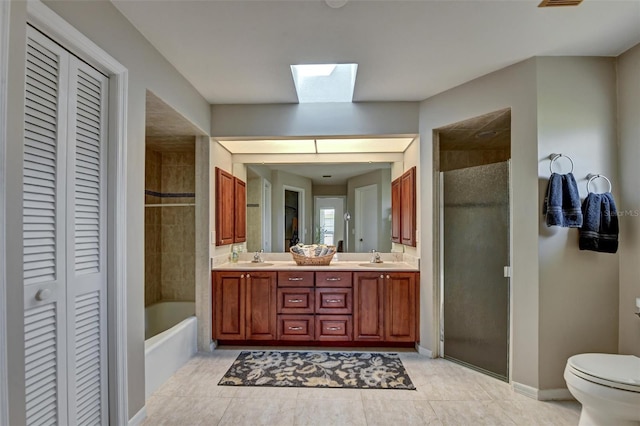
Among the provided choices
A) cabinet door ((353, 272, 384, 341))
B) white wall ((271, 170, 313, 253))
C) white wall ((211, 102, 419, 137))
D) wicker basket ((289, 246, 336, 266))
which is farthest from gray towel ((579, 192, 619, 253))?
white wall ((271, 170, 313, 253))

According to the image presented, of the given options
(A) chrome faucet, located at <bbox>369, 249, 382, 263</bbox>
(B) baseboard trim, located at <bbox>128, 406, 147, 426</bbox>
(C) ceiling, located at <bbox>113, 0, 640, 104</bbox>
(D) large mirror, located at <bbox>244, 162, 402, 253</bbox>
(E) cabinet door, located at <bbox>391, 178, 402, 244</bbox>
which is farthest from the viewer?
(D) large mirror, located at <bbox>244, 162, 402, 253</bbox>

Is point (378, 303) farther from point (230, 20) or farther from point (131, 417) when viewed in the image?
point (230, 20)

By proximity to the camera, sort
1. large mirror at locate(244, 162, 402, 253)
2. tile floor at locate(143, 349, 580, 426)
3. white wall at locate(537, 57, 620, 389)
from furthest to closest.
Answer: large mirror at locate(244, 162, 402, 253)
white wall at locate(537, 57, 620, 389)
tile floor at locate(143, 349, 580, 426)

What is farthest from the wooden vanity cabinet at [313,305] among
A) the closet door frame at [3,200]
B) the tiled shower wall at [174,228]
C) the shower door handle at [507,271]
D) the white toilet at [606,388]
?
the closet door frame at [3,200]

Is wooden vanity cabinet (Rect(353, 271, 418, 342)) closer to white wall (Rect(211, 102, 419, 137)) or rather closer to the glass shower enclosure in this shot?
the glass shower enclosure

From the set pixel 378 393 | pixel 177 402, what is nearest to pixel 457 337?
pixel 378 393

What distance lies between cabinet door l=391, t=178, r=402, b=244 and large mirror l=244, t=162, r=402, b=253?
6cm

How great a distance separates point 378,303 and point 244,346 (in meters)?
1.45

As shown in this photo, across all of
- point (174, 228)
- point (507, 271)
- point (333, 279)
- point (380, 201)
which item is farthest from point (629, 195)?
point (174, 228)

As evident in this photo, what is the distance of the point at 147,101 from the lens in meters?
2.36

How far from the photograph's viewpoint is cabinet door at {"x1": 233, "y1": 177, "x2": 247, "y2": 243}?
3781 mm

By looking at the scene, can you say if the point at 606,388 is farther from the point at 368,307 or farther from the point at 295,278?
the point at 295,278

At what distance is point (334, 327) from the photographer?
3.29m

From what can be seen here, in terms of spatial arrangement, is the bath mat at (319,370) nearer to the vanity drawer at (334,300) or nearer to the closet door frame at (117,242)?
the vanity drawer at (334,300)
